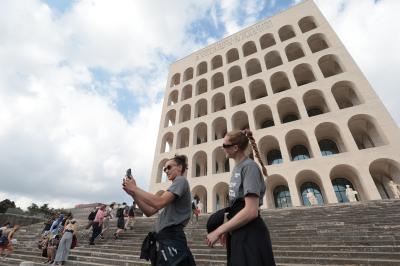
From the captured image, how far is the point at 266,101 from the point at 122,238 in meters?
17.3

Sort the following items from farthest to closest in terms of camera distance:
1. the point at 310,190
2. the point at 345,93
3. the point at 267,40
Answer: the point at 267,40
the point at 345,93
the point at 310,190

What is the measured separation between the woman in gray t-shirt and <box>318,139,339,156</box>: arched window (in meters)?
21.6

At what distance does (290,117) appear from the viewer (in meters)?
24.1

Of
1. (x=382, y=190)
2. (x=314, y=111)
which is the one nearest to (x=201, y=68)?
(x=314, y=111)

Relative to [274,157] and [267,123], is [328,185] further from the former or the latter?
[267,123]

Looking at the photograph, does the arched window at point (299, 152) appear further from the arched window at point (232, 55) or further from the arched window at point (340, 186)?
the arched window at point (232, 55)

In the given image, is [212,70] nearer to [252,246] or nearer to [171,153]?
[171,153]

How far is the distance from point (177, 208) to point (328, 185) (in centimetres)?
1642

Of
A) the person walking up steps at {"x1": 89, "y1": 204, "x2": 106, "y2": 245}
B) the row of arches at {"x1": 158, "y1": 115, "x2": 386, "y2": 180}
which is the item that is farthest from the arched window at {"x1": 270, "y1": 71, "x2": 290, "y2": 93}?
the person walking up steps at {"x1": 89, "y1": 204, "x2": 106, "y2": 245}

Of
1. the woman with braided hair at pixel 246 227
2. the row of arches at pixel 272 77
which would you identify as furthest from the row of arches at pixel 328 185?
the woman with braided hair at pixel 246 227

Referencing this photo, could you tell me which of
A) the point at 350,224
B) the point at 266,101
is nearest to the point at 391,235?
the point at 350,224

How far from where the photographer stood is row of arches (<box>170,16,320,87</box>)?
24.5 metres

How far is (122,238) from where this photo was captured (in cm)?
1008

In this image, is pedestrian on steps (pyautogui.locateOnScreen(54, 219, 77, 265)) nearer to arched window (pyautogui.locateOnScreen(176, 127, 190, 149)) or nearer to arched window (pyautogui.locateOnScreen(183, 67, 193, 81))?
arched window (pyautogui.locateOnScreen(176, 127, 190, 149))
